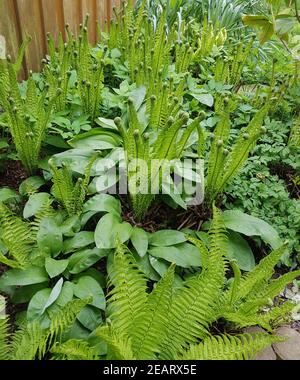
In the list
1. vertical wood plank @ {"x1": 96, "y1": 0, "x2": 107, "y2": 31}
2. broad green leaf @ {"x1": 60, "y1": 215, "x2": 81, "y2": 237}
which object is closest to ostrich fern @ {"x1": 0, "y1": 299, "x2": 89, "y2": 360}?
broad green leaf @ {"x1": 60, "y1": 215, "x2": 81, "y2": 237}

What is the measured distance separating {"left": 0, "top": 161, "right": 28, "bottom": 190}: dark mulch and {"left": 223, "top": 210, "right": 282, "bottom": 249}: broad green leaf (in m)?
1.12

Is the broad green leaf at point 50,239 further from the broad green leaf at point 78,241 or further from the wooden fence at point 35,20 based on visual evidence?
the wooden fence at point 35,20

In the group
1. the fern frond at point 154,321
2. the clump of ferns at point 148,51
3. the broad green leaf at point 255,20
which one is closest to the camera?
the fern frond at point 154,321

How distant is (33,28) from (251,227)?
1981 millimetres

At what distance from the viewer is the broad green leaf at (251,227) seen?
1.66 meters

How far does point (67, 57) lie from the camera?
2.07 m

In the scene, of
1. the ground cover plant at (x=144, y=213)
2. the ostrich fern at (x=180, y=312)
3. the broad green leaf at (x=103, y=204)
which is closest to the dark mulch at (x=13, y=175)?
the ground cover plant at (x=144, y=213)

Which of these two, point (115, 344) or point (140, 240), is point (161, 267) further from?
point (115, 344)

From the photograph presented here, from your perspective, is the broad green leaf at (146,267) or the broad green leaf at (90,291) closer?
the broad green leaf at (90,291)

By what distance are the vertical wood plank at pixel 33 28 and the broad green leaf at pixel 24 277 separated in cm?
162

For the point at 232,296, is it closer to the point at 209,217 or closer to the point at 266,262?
the point at 266,262

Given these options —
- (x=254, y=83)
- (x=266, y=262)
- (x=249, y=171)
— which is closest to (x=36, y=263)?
(x=266, y=262)

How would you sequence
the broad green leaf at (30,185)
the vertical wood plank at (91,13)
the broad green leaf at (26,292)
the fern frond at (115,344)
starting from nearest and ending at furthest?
the fern frond at (115,344) < the broad green leaf at (26,292) < the broad green leaf at (30,185) < the vertical wood plank at (91,13)

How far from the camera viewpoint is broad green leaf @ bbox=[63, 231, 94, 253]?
1548 millimetres
